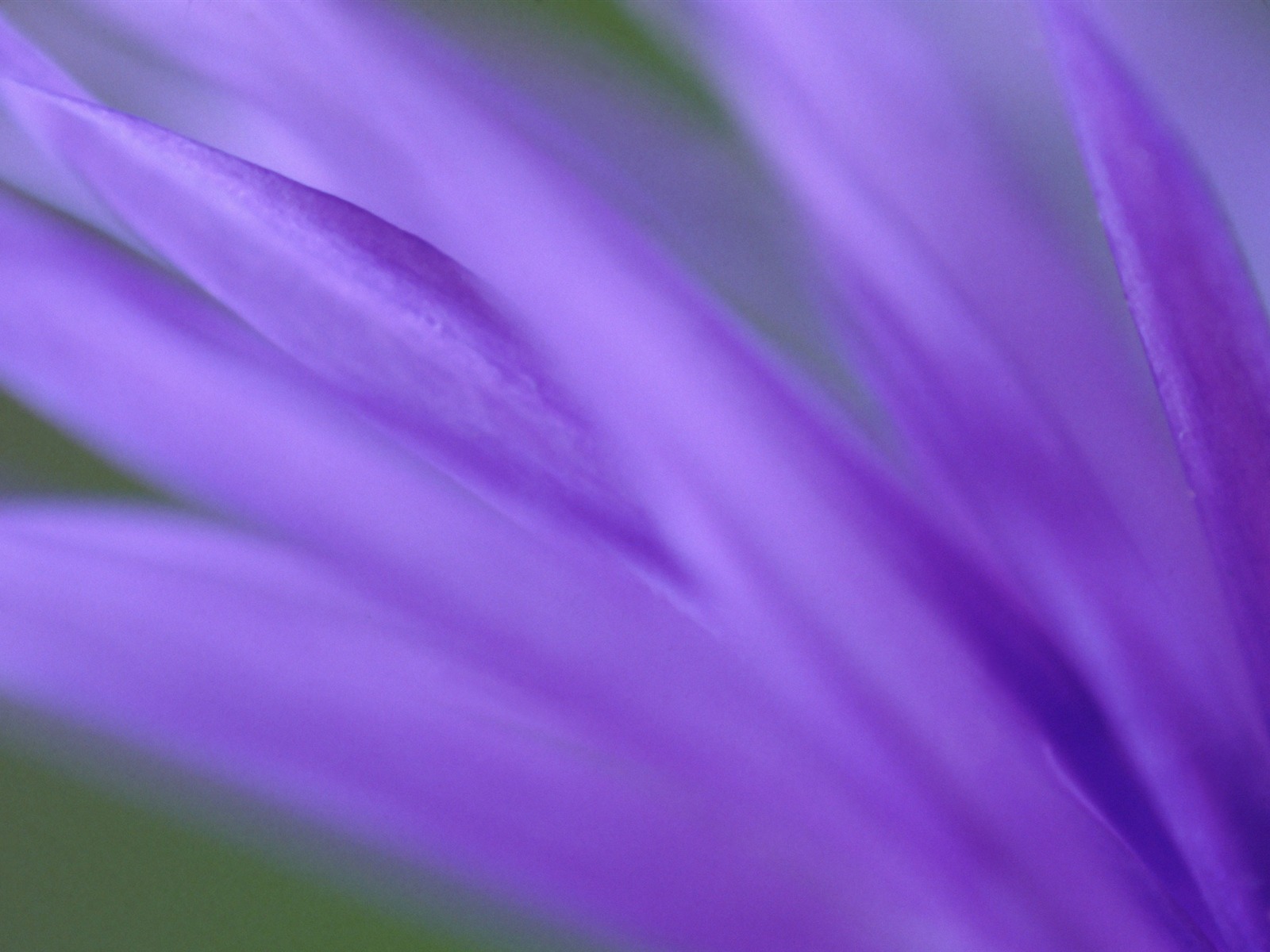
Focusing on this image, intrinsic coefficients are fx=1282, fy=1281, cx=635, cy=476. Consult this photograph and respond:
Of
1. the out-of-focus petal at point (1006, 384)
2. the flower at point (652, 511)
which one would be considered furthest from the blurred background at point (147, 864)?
the out-of-focus petal at point (1006, 384)

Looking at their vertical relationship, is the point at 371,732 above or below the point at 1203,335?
below

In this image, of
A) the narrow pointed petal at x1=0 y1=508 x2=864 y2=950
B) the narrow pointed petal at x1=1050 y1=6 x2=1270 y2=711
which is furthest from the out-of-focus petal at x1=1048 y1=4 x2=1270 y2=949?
the narrow pointed petal at x1=0 y1=508 x2=864 y2=950

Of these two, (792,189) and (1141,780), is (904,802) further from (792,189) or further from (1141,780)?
(792,189)

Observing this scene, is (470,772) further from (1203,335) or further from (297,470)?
(1203,335)

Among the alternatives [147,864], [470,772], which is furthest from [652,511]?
[147,864]

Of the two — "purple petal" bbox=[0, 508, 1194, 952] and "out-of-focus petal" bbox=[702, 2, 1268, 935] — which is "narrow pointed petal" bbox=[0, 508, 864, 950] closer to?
"purple petal" bbox=[0, 508, 1194, 952]

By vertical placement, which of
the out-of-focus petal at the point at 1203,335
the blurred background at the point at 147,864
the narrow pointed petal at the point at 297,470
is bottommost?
the blurred background at the point at 147,864

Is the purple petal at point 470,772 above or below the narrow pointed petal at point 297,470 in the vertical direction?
below

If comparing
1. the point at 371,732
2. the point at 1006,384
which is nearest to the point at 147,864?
the point at 371,732

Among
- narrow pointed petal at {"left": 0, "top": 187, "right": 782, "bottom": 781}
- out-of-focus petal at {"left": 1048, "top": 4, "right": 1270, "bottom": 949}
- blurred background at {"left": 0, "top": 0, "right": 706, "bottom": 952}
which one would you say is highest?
out-of-focus petal at {"left": 1048, "top": 4, "right": 1270, "bottom": 949}

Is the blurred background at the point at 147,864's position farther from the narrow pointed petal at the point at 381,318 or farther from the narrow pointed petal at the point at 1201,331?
the narrow pointed petal at the point at 1201,331
